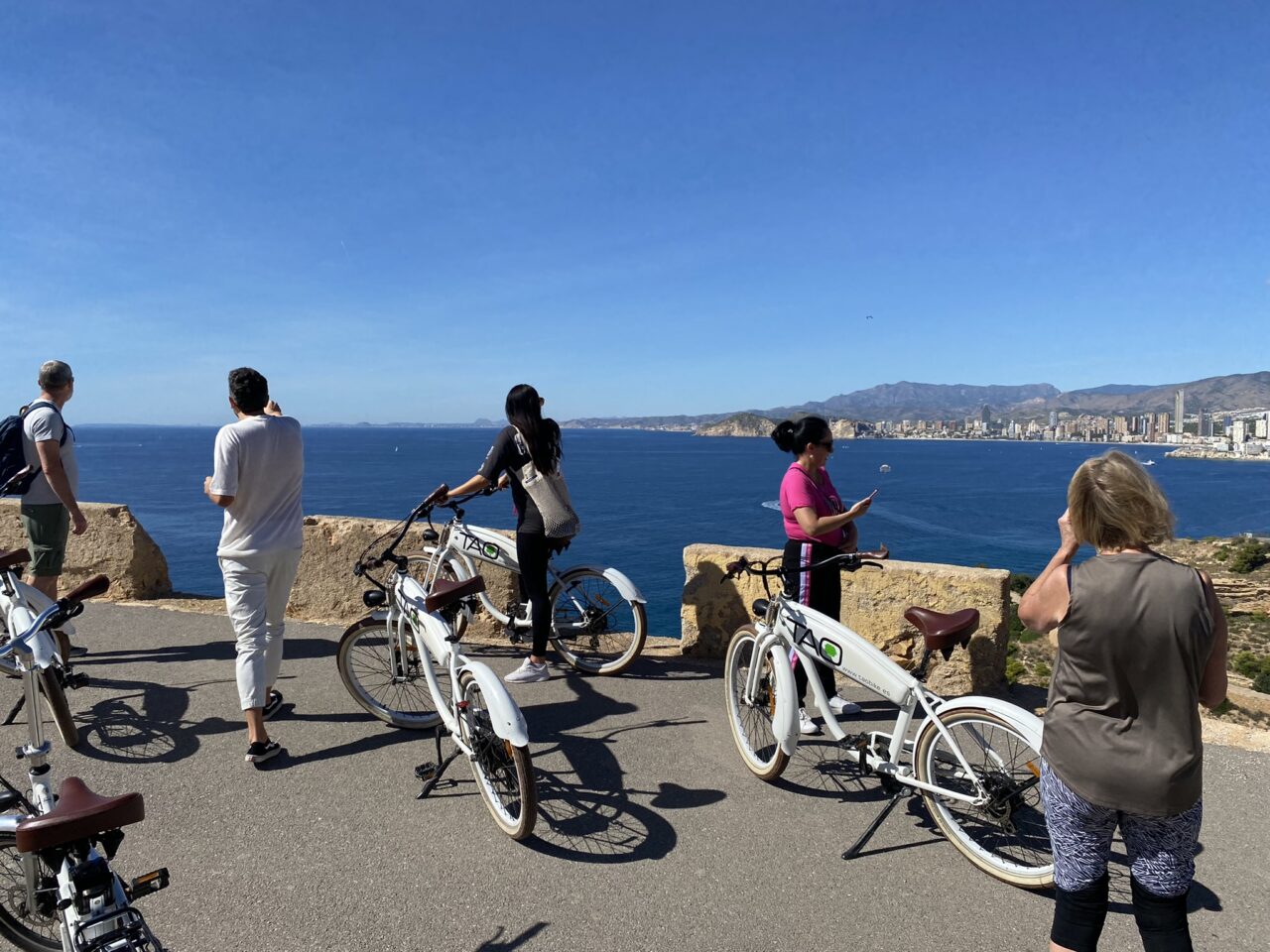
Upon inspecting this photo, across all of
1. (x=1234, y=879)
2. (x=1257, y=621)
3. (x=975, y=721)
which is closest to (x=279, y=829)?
(x=975, y=721)

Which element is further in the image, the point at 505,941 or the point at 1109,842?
the point at 505,941

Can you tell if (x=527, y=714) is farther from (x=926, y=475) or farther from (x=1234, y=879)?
(x=926, y=475)

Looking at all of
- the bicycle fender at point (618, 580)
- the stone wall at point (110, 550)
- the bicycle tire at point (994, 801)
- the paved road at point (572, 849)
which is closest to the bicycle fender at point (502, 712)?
the paved road at point (572, 849)

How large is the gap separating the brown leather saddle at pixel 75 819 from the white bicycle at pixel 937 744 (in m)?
2.55

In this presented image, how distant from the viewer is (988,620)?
475 centimetres

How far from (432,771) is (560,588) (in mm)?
1942

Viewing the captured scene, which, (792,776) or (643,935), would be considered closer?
(643,935)

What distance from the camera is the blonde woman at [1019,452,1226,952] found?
75.4 inches

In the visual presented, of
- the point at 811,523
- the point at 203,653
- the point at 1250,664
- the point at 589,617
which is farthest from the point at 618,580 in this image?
the point at 1250,664

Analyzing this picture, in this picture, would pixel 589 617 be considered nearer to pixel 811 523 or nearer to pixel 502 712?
pixel 811 523

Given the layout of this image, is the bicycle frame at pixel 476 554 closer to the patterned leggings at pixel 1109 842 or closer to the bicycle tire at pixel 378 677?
the bicycle tire at pixel 378 677

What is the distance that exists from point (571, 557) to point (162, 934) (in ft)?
146

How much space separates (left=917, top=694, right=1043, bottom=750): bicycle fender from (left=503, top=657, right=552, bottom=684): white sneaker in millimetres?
2740

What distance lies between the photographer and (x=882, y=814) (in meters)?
3.24
